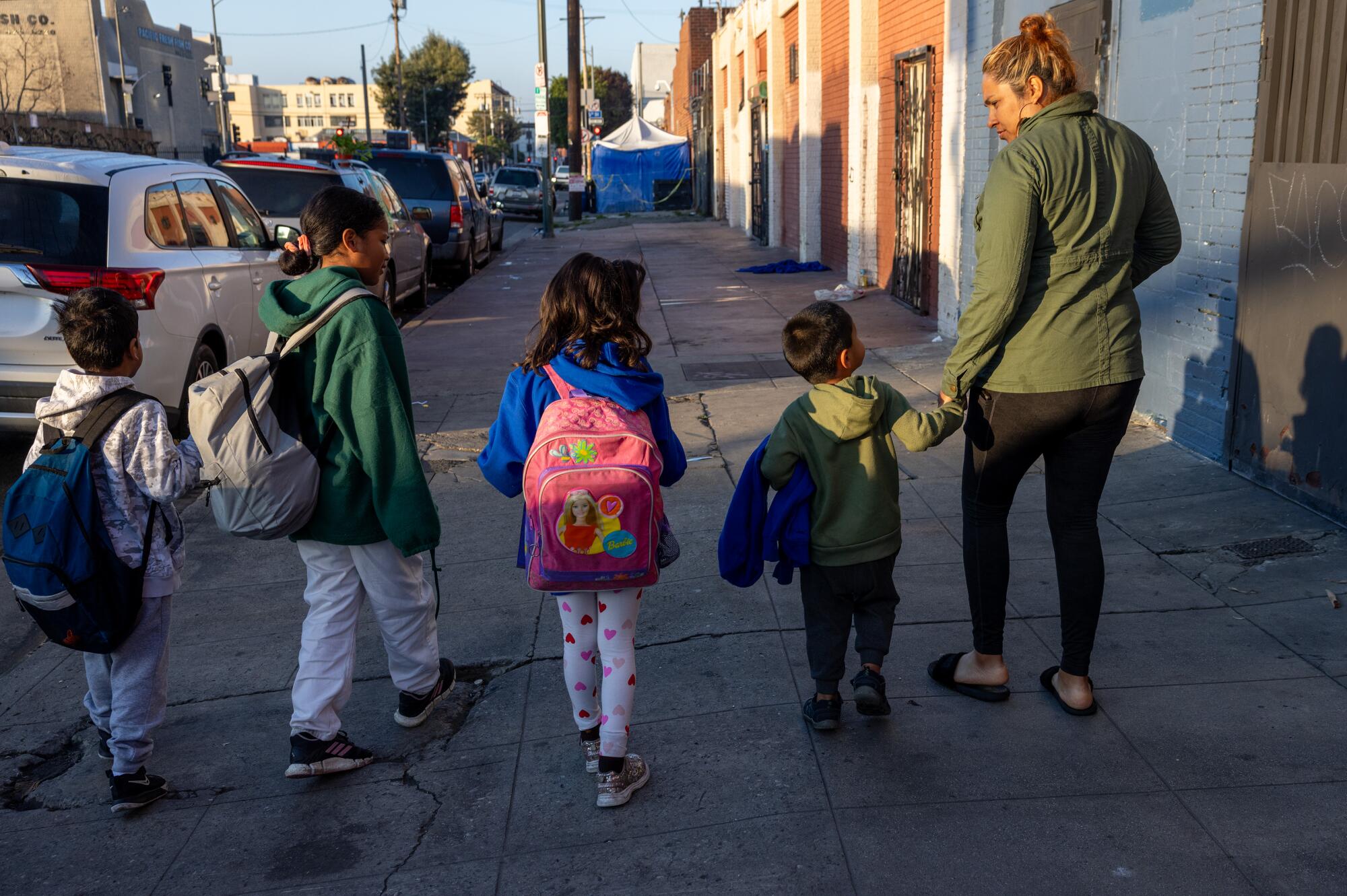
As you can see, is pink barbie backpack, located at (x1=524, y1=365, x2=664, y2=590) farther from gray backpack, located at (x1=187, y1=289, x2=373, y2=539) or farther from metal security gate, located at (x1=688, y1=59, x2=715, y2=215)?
metal security gate, located at (x1=688, y1=59, x2=715, y2=215)

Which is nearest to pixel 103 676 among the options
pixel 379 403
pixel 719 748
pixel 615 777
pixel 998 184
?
pixel 379 403

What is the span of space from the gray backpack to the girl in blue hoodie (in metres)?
0.53

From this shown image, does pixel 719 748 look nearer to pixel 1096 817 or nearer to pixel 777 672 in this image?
pixel 777 672

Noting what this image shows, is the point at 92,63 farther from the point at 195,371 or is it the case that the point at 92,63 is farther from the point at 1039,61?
the point at 1039,61

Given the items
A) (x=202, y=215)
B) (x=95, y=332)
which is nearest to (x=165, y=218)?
(x=202, y=215)

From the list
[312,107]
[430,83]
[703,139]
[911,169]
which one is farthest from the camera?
[312,107]

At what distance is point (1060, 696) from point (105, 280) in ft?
17.9

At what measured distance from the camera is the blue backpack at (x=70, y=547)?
3.14 metres

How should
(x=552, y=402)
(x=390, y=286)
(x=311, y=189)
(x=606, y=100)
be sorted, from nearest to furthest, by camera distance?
(x=552, y=402)
(x=311, y=189)
(x=390, y=286)
(x=606, y=100)

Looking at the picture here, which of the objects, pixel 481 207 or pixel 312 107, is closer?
pixel 481 207

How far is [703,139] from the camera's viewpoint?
40844 mm

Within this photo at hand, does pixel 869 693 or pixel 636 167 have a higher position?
pixel 636 167

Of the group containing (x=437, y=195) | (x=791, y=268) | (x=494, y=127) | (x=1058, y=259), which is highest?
(x=494, y=127)

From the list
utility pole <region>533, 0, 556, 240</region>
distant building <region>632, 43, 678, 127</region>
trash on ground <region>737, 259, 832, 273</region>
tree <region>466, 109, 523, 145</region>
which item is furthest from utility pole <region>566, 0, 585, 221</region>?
tree <region>466, 109, 523, 145</region>
